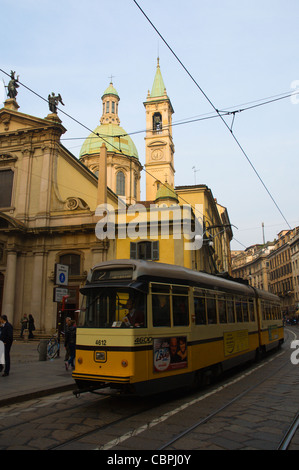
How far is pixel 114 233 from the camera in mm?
23266

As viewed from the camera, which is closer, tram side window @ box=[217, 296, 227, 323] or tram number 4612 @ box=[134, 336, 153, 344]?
tram number 4612 @ box=[134, 336, 153, 344]

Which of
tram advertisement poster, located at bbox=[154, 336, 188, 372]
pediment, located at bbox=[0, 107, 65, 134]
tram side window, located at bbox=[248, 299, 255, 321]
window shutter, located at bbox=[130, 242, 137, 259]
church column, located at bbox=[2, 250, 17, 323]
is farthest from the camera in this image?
pediment, located at bbox=[0, 107, 65, 134]

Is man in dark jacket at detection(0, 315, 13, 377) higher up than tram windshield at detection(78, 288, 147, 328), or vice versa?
tram windshield at detection(78, 288, 147, 328)

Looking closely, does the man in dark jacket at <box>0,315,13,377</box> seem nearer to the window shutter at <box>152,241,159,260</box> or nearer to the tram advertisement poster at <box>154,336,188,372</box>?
the tram advertisement poster at <box>154,336,188,372</box>

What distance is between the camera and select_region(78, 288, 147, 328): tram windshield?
272 inches

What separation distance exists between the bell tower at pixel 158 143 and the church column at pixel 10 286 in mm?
29317

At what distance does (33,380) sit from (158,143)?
157ft

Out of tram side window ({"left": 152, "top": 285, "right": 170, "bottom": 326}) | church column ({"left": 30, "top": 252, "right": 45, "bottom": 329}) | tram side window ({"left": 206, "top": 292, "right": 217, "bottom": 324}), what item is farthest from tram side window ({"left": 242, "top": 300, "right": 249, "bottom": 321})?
church column ({"left": 30, "top": 252, "right": 45, "bottom": 329})

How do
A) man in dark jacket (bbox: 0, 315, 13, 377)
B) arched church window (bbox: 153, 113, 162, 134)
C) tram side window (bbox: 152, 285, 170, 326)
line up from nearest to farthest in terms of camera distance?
tram side window (bbox: 152, 285, 170, 326) < man in dark jacket (bbox: 0, 315, 13, 377) < arched church window (bbox: 153, 113, 162, 134)

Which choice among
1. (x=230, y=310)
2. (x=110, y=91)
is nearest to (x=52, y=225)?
A: (x=230, y=310)

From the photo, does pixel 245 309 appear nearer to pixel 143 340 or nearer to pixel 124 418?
pixel 143 340

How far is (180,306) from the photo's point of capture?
7.90m
